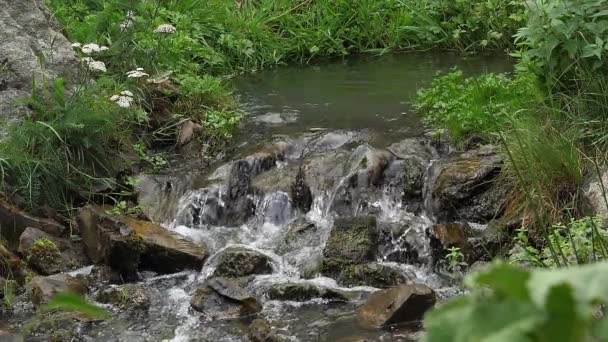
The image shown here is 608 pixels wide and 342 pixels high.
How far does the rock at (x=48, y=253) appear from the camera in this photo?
6211mm

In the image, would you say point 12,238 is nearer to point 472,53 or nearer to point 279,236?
→ point 279,236

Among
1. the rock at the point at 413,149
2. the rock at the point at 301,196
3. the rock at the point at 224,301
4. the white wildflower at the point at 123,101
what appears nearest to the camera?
the rock at the point at 224,301

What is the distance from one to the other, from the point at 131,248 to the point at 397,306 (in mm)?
2018

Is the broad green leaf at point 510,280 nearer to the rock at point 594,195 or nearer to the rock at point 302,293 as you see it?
the rock at point 594,195

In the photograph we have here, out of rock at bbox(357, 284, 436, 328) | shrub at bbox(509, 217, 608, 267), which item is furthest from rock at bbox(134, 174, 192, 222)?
shrub at bbox(509, 217, 608, 267)

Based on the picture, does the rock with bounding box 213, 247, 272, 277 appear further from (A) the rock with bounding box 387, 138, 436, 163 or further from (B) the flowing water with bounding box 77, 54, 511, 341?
(A) the rock with bounding box 387, 138, 436, 163

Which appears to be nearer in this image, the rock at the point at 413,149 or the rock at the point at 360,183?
the rock at the point at 360,183

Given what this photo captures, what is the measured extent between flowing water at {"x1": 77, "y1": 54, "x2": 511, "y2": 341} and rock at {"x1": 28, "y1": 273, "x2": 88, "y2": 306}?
1.39 feet

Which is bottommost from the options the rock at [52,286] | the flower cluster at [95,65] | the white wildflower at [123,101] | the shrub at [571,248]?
the rock at [52,286]

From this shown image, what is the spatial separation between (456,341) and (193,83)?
826cm

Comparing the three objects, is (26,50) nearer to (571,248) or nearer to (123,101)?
(123,101)

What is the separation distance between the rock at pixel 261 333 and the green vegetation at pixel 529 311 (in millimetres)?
4518

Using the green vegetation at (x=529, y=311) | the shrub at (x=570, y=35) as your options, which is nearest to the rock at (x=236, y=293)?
the shrub at (x=570, y=35)

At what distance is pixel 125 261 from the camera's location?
634cm
